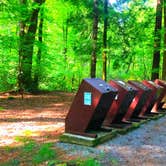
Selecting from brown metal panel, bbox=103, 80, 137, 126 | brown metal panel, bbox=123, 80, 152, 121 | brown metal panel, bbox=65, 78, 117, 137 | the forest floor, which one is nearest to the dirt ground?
the forest floor

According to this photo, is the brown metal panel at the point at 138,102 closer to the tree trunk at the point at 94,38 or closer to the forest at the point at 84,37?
the forest at the point at 84,37

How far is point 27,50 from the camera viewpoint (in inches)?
585

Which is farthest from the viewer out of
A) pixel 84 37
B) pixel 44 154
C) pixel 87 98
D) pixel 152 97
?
pixel 84 37

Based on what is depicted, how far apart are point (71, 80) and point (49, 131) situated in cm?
2055

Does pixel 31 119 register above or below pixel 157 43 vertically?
below

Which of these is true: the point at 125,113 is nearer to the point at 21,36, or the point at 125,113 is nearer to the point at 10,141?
the point at 10,141

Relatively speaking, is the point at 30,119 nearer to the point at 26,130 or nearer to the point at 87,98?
the point at 26,130

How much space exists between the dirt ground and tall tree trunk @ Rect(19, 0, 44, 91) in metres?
1.48

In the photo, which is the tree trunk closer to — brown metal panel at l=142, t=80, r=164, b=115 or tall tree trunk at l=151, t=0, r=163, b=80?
tall tree trunk at l=151, t=0, r=163, b=80

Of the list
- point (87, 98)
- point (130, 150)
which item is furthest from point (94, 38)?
point (130, 150)

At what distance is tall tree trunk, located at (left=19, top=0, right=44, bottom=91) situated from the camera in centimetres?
1459

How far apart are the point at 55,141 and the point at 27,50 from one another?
27.9ft

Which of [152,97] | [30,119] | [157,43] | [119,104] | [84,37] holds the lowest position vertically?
[30,119]

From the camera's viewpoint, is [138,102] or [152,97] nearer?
[138,102]
